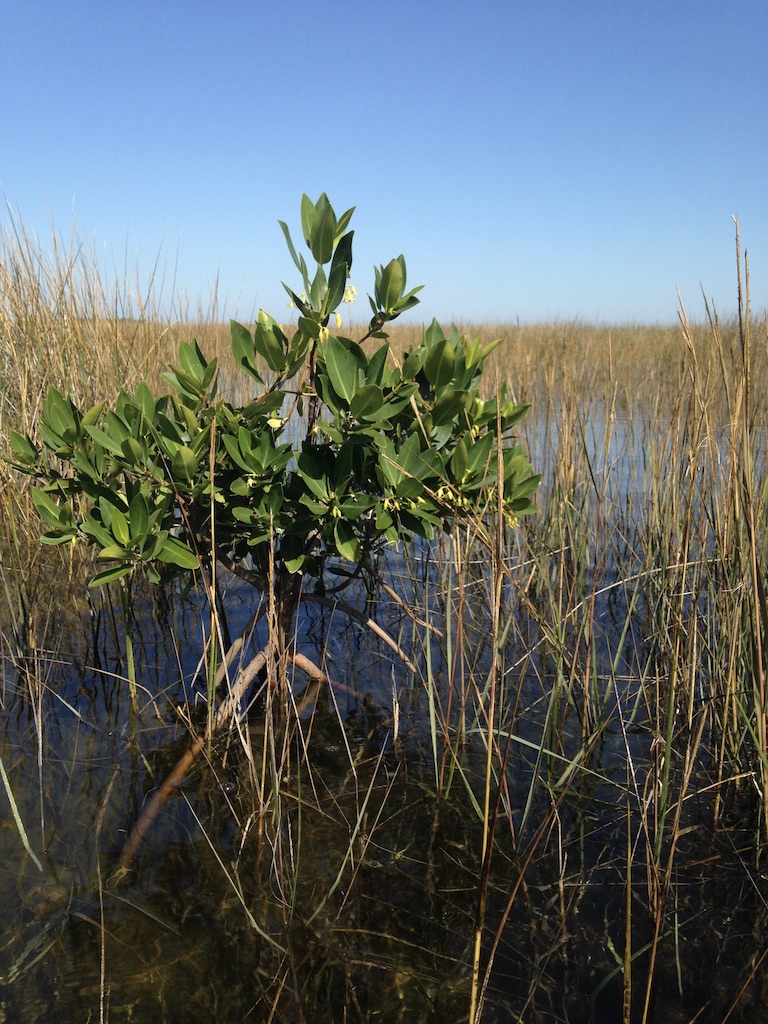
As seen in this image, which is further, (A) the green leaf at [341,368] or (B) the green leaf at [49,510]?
(B) the green leaf at [49,510]

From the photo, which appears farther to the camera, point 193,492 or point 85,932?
point 193,492

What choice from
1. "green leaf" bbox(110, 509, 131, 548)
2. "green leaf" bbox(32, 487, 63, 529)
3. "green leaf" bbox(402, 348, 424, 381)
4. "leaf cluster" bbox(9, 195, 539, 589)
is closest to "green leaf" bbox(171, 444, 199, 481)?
"leaf cluster" bbox(9, 195, 539, 589)

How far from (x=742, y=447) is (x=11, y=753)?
182cm

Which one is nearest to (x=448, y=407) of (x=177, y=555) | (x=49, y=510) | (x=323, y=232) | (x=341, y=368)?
(x=341, y=368)

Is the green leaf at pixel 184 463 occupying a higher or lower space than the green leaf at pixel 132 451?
lower

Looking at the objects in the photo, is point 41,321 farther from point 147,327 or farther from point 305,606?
point 305,606

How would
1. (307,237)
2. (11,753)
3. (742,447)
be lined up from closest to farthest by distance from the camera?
(742,447) < (307,237) < (11,753)

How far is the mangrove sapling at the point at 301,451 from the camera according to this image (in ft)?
4.84

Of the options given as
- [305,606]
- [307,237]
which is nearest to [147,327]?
[305,606]

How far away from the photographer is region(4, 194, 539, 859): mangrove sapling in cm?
148

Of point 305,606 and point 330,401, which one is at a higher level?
point 330,401

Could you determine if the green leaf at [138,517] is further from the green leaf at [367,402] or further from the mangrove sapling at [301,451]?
the green leaf at [367,402]

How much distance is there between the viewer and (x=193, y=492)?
1.52 meters

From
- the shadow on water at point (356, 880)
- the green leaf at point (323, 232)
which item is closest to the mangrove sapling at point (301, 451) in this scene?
the green leaf at point (323, 232)
